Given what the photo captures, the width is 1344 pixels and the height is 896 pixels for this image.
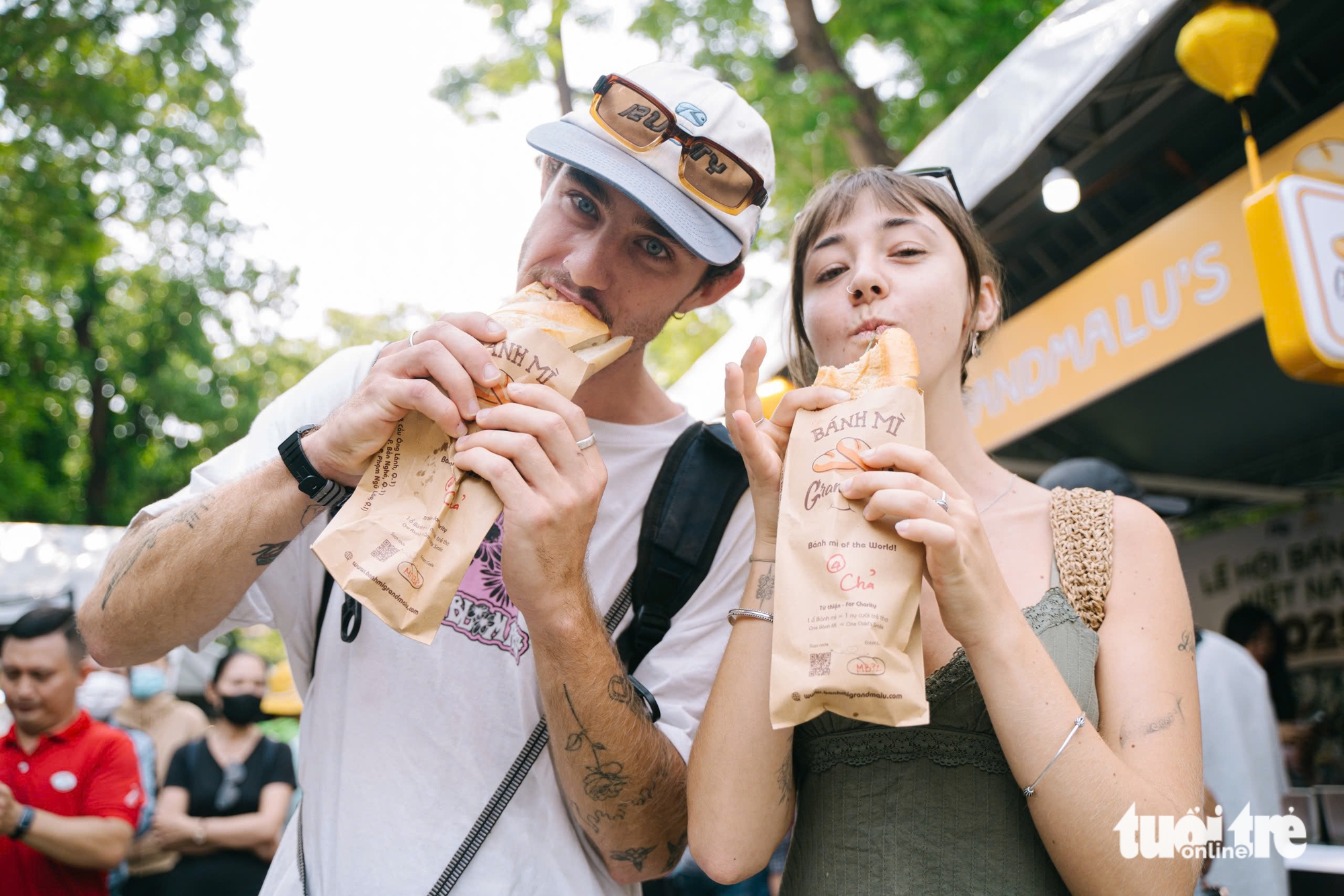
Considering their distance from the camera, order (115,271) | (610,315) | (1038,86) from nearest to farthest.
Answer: (610,315)
(1038,86)
(115,271)

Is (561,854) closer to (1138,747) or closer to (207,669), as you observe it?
(1138,747)

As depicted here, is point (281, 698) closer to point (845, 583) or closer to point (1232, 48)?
point (1232, 48)

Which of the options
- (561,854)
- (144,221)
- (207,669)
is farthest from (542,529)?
(144,221)

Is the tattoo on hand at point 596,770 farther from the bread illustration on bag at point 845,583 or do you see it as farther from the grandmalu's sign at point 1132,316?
the grandmalu's sign at point 1132,316

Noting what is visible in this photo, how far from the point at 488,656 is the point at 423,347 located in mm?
664

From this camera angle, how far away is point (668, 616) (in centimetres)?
199

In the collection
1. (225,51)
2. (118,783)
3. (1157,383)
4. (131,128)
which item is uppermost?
(225,51)

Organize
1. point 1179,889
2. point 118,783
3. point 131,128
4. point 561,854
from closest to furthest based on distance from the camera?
point 1179,889 < point 561,854 < point 118,783 < point 131,128

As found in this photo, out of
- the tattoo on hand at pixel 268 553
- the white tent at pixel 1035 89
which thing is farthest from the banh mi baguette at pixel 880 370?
the white tent at pixel 1035 89

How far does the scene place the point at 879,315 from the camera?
187cm

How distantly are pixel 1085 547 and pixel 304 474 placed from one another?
1.47 metres

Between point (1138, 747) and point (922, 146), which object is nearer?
point (1138, 747)

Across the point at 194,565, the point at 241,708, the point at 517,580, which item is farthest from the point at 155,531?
the point at 241,708

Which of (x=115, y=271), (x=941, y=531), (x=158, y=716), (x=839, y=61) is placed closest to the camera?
(x=941, y=531)
